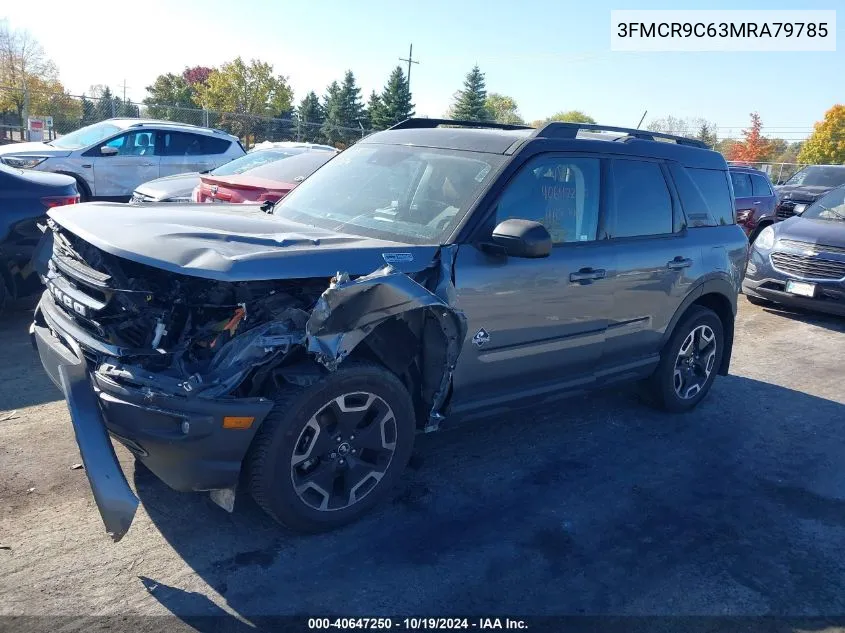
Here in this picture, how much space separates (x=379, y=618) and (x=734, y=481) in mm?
2709

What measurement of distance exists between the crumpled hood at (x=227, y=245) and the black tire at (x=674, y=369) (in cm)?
257

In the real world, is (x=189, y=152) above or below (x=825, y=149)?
below

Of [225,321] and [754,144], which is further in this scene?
[754,144]

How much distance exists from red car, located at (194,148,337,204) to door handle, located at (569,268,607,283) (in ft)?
12.3

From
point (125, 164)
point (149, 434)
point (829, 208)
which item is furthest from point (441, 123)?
point (125, 164)

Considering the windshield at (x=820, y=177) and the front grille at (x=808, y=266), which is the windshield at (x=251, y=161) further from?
the windshield at (x=820, y=177)

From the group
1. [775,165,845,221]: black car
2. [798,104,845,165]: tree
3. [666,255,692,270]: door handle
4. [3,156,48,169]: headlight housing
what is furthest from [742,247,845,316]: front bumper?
[798,104,845,165]: tree

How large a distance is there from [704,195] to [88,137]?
11.5 m

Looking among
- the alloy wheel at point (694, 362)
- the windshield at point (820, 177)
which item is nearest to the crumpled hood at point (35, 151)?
the alloy wheel at point (694, 362)

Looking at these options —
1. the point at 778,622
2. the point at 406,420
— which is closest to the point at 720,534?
the point at 778,622

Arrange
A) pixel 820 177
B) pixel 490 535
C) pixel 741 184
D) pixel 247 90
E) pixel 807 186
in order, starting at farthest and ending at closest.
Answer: pixel 247 90, pixel 820 177, pixel 807 186, pixel 741 184, pixel 490 535

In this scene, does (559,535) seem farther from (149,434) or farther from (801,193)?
(801,193)

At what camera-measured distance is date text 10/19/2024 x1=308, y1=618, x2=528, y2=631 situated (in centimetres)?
285

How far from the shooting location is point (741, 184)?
13.3 meters
